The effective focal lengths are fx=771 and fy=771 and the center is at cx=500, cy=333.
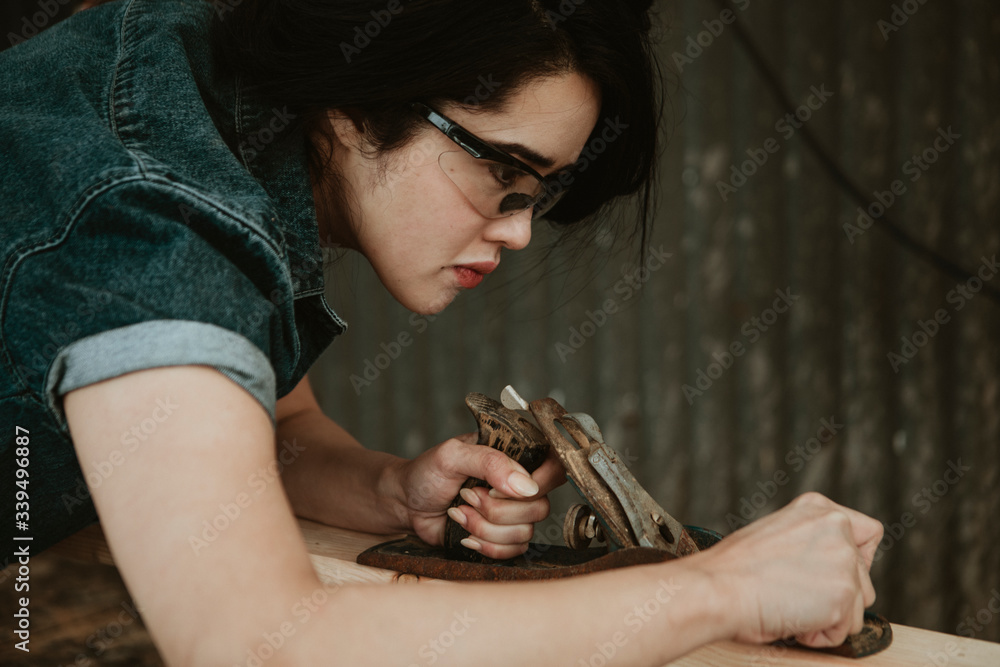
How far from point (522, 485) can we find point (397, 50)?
0.62 meters

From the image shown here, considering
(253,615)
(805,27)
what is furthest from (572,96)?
(805,27)
